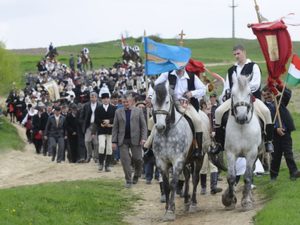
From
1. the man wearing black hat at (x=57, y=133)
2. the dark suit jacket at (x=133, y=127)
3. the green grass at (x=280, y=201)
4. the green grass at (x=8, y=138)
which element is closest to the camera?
the green grass at (x=280, y=201)

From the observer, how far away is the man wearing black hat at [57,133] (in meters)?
26.8

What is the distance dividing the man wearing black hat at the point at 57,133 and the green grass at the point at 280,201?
9570 millimetres

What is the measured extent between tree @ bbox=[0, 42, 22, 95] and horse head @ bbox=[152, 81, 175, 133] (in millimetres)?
43740

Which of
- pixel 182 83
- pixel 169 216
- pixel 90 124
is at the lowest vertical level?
pixel 169 216

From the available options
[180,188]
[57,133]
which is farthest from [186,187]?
[57,133]

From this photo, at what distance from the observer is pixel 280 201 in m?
14.0

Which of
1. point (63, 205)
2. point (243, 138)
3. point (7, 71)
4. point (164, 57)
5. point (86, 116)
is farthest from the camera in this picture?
point (7, 71)

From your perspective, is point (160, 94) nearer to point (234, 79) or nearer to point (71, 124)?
point (234, 79)

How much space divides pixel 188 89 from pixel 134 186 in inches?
180

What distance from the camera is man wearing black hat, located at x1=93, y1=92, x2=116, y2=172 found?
2239 centimetres

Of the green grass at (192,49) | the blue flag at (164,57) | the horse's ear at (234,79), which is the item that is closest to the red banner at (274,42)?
the blue flag at (164,57)

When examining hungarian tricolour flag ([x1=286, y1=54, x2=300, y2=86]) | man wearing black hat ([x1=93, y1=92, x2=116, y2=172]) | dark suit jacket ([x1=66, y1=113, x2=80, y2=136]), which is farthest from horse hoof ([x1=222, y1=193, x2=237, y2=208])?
dark suit jacket ([x1=66, y1=113, x2=80, y2=136])

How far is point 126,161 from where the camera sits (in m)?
19.2

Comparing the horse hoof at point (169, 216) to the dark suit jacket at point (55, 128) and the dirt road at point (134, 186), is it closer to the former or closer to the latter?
the dirt road at point (134, 186)
